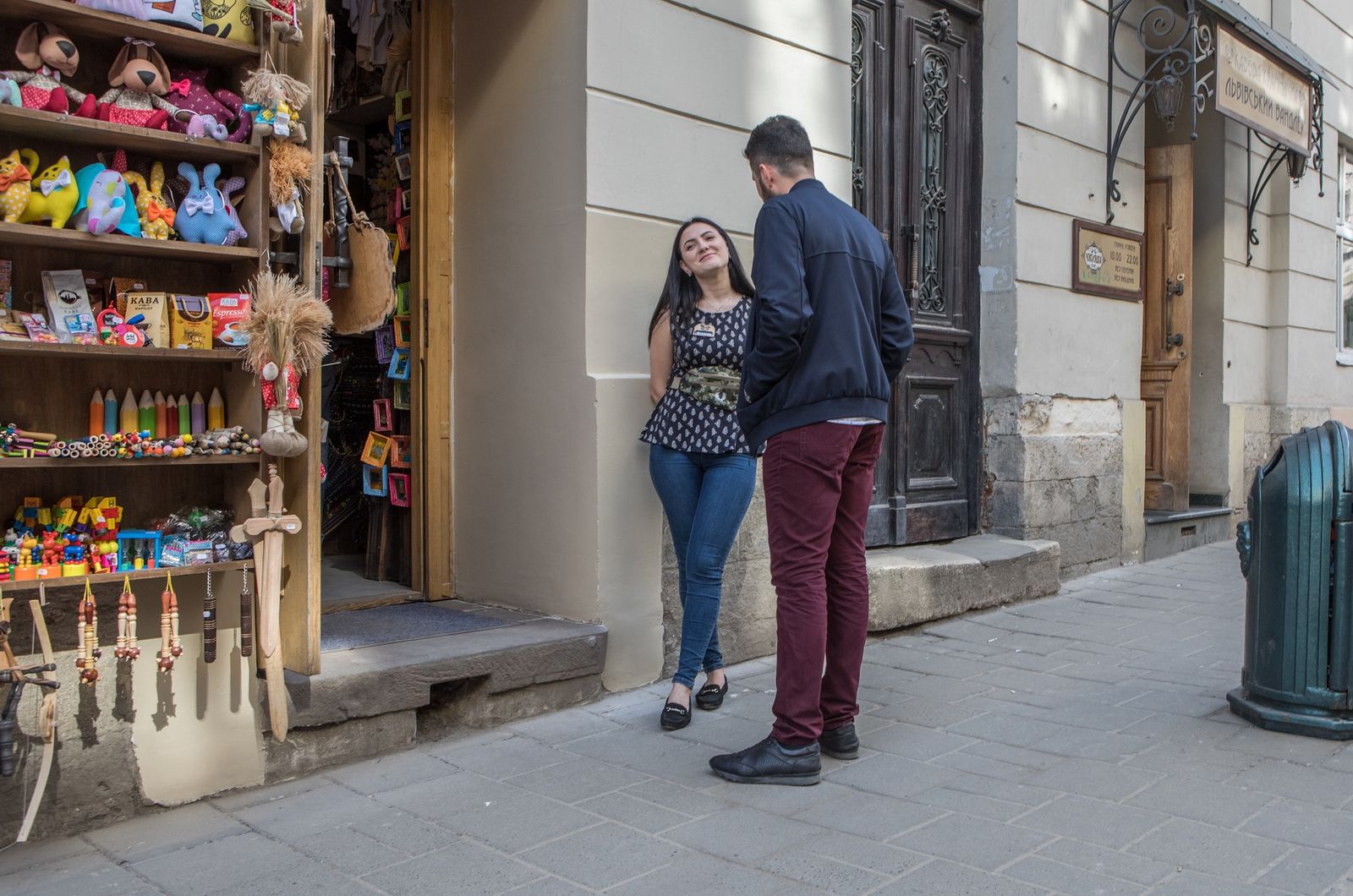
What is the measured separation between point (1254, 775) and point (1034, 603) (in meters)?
3.00

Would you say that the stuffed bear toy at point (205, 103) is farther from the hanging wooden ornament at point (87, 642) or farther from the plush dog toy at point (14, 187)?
the hanging wooden ornament at point (87, 642)

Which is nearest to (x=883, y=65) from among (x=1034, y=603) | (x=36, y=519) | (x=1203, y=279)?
(x=1034, y=603)

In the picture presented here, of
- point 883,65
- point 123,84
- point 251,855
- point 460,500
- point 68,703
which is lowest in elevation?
point 251,855

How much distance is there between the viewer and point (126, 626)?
324cm

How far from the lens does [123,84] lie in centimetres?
332

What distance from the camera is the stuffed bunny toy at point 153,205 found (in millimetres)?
3357

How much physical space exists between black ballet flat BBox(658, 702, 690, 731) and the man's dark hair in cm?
187

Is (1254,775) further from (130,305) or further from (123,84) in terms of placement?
(123,84)

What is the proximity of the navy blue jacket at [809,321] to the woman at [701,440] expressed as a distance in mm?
579

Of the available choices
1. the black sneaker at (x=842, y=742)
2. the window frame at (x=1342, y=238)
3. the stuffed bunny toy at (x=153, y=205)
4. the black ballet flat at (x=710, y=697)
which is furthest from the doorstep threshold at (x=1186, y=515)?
the stuffed bunny toy at (x=153, y=205)

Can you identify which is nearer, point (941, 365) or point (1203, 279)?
point (941, 365)

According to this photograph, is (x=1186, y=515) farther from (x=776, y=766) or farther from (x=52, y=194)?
(x=52, y=194)

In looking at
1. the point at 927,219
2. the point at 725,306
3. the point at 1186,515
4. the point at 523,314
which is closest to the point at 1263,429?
the point at 1186,515

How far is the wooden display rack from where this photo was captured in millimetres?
3176
